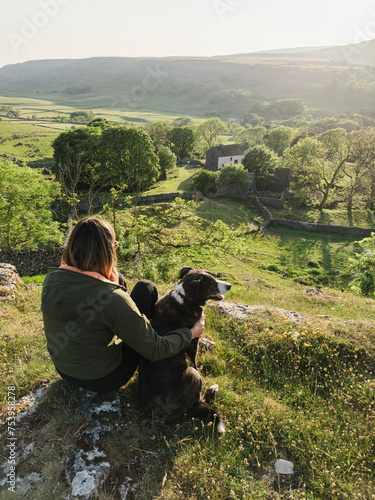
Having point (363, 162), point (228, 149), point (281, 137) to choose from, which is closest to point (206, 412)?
point (363, 162)

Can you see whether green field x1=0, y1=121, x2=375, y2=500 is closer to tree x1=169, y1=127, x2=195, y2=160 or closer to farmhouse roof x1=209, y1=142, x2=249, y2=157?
farmhouse roof x1=209, y1=142, x2=249, y2=157

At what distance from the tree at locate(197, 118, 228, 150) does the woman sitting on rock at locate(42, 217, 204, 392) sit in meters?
72.3

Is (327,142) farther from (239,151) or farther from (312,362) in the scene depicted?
(312,362)

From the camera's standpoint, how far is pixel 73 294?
2482 millimetres

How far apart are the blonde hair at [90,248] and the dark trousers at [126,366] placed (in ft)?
2.99

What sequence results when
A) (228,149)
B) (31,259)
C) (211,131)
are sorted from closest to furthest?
(31,259) < (228,149) < (211,131)

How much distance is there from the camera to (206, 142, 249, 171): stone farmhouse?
54.6m

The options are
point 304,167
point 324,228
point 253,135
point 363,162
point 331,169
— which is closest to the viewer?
point 324,228

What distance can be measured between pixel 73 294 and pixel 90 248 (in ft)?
1.50

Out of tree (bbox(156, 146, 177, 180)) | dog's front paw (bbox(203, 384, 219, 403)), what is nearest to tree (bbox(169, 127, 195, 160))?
tree (bbox(156, 146, 177, 180))

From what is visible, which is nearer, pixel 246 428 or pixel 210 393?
pixel 246 428

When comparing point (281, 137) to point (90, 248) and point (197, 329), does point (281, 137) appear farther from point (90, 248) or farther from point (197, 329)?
point (90, 248)

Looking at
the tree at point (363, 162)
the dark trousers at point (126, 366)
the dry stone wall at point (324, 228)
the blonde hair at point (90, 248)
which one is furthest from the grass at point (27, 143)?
the blonde hair at point (90, 248)

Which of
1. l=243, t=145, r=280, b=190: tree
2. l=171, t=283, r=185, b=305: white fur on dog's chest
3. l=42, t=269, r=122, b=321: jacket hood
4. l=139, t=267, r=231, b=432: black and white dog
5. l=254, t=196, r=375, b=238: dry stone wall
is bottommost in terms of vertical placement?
l=254, t=196, r=375, b=238: dry stone wall
